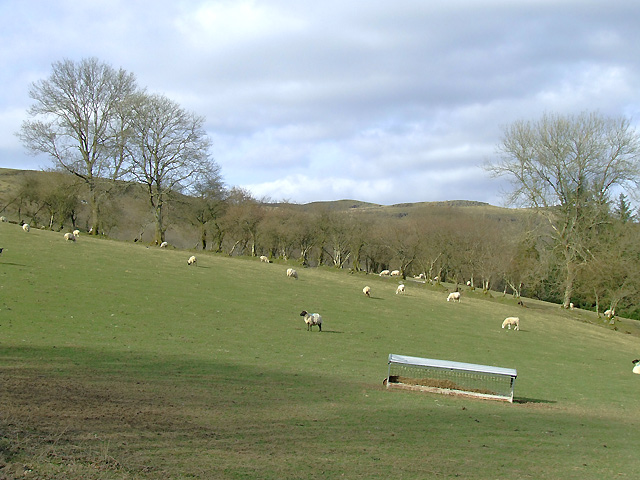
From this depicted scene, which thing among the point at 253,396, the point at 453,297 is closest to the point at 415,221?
the point at 453,297

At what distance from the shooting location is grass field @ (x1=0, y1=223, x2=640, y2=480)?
24.7ft

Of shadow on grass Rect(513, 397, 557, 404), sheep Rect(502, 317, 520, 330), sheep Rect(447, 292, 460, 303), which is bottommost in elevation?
shadow on grass Rect(513, 397, 557, 404)

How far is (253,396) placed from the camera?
11898 mm

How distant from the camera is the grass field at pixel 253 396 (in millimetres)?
7523

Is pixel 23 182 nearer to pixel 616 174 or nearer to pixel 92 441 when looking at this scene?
pixel 616 174

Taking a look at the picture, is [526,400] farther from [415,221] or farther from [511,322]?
[415,221]

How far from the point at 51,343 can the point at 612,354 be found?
32867mm

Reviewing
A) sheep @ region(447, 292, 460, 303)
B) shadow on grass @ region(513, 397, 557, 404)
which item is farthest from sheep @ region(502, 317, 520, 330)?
shadow on grass @ region(513, 397, 557, 404)

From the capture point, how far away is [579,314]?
192ft

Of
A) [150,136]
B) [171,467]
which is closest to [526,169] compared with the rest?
[150,136]

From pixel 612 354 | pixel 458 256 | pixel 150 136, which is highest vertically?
pixel 150 136

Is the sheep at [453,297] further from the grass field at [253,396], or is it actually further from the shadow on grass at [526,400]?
the shadow on grass at [526,400]

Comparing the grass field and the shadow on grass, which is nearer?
the grass field

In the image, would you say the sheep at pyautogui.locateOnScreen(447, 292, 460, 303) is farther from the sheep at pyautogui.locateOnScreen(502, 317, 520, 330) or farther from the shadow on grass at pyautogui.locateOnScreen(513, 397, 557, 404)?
the shadow on grass at pyautogui.locateOnScreen(513, 397, 557, 404)
